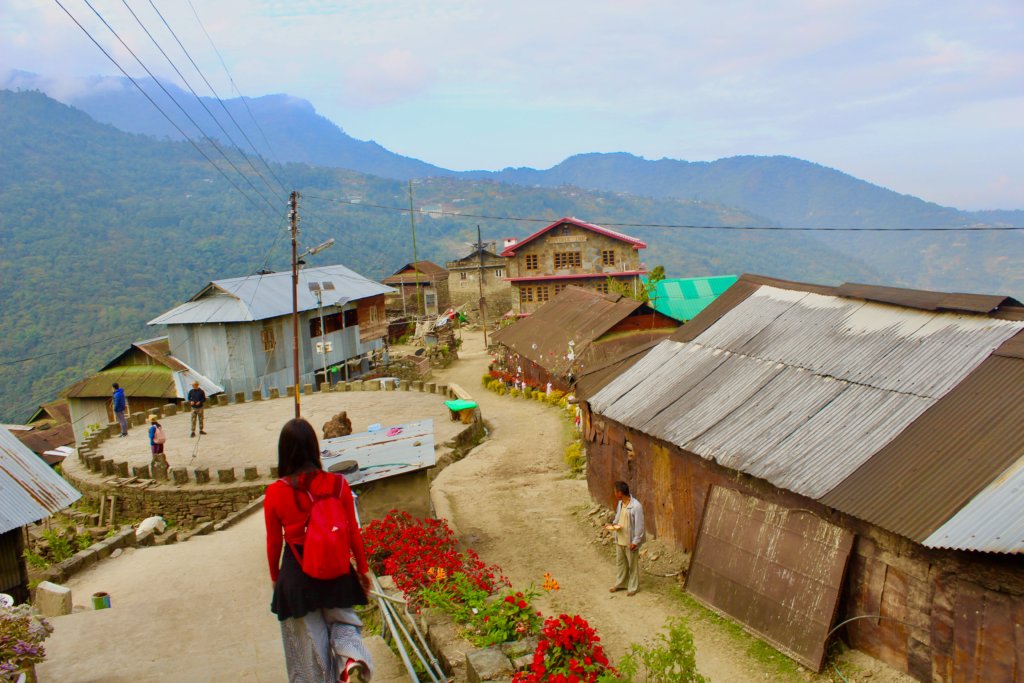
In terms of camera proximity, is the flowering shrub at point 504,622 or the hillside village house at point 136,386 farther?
the hillside village house at point 136,386

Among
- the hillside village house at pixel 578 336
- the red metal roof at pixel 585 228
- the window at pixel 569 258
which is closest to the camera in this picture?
the hillside village house at pixel 578 336

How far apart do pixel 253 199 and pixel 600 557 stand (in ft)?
506

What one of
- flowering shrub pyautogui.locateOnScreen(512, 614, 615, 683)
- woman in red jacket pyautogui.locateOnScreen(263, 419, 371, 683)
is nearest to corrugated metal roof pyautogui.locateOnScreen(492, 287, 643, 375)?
flowering shrub pyautogui.locateOnScreen(512, 614, 615, 683)

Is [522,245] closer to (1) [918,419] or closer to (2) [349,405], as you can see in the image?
(2) [349,405]

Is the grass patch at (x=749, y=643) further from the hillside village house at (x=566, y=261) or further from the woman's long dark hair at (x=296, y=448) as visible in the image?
the hillside village house at (x=566, y=261)

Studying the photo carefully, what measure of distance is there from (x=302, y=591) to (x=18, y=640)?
2.63 metres

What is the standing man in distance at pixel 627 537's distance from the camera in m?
10.5

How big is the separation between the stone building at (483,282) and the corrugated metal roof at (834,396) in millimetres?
50498

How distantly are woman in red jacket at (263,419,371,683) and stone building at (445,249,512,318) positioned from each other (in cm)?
5981

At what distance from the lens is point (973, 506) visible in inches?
305

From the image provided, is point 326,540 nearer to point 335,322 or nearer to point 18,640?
point 18,640

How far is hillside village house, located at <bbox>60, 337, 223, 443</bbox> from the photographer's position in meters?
33.9

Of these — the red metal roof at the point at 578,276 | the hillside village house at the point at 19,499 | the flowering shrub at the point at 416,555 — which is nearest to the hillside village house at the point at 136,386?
the hillside village house at the point at 19,499

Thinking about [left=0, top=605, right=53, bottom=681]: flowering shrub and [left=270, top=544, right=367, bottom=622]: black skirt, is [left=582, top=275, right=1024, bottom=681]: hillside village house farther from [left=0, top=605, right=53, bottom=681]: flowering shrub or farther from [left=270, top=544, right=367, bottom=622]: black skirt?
[left=0, top=605, right=53, bottom=681]: flowering shrub
